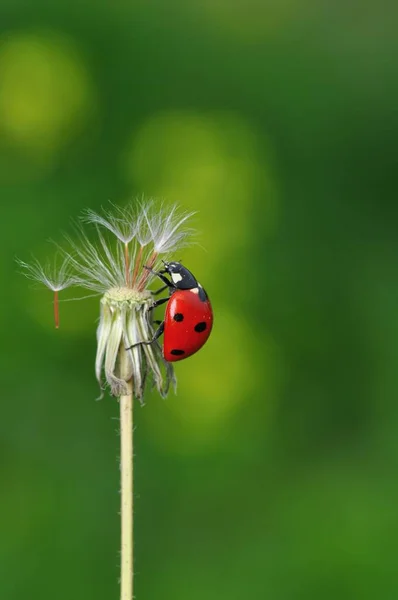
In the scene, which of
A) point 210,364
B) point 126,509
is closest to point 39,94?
point 210,364

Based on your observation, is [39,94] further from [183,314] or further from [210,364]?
[183,314]

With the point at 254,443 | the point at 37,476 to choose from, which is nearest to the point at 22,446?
the point at 37,476

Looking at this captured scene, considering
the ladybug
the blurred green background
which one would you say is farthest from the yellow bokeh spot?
the ladybug

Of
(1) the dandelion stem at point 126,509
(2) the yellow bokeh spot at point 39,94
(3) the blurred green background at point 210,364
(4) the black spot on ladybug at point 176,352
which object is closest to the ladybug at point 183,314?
(4) the black spot on ladybug at point 176,352

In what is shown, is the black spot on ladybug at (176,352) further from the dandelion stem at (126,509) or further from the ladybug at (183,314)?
the dandelion stem at (126,509)

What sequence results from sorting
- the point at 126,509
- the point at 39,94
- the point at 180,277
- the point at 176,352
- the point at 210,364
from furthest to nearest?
the point at 39,94 < the point at 210,364 < the point at 180,277 < the point at 176,352 < the point at 126,509

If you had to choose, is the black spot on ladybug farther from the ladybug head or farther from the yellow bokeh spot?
the yellow bokeh spot

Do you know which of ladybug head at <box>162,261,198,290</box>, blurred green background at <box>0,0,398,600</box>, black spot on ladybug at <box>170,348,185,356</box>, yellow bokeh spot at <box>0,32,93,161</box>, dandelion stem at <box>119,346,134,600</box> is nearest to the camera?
dandelion stem at <box>119,346,134,600</box>

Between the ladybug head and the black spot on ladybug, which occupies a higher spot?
the ladybug head
